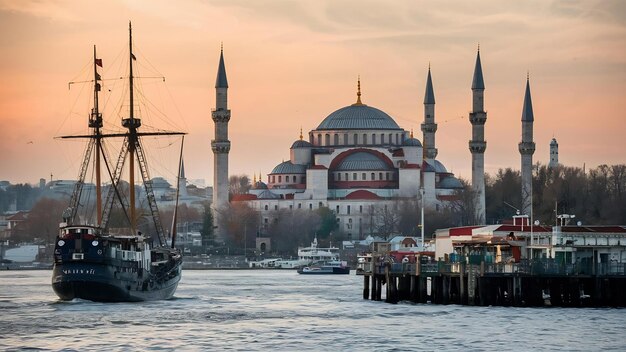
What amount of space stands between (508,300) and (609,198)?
90096mm

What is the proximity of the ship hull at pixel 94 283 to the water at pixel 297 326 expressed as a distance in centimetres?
70

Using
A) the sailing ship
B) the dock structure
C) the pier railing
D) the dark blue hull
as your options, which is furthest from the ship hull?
the dark blue hull

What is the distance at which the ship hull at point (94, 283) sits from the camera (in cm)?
9356

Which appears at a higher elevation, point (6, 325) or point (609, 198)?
point (609, 198)

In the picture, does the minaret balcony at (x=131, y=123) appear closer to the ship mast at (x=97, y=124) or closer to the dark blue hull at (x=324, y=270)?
the ship mast at (x=97, y=124)

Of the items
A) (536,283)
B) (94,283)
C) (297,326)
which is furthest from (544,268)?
(94,283)

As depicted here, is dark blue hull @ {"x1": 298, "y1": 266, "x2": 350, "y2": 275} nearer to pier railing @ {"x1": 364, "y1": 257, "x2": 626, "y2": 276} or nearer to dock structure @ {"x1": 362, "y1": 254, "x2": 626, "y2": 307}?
dock structure @ {"x1": 362, "y1": 254, "x2": 626, "y2": 307}

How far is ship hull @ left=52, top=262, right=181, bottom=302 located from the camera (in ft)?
307

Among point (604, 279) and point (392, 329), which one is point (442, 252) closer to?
point (604, 279)

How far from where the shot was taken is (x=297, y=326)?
80250 millimetres

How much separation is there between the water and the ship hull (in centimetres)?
70

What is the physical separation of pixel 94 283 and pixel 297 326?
17.1 metres

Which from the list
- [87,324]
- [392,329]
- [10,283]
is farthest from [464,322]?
[10,283]

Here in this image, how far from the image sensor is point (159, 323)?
267 feet
